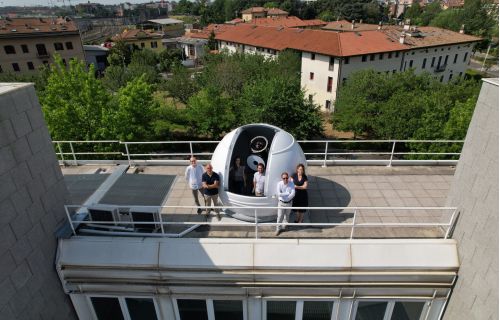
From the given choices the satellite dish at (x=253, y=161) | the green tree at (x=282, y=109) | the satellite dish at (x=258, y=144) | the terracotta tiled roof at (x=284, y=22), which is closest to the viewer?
the satellite dish at (x=253, y=161)

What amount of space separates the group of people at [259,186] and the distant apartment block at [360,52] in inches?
1189

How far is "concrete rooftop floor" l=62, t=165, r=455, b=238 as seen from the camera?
781cm

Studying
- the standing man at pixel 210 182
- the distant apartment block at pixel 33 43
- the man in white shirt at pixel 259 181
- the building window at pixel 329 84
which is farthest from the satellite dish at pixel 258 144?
the distant apartment block at pixel 33 43

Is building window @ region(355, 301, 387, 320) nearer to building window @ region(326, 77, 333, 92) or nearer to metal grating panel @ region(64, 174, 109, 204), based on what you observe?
metal grating panel @ region(64, 174, 109, 204)

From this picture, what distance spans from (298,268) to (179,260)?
102 inches

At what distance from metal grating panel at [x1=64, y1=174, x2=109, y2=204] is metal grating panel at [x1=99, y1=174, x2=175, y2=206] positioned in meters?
0.58

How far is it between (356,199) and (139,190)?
6291mm

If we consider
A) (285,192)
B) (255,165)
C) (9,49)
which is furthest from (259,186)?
(9,49)

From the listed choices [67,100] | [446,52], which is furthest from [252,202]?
[446,52]

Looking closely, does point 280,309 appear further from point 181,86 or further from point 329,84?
point 329,84

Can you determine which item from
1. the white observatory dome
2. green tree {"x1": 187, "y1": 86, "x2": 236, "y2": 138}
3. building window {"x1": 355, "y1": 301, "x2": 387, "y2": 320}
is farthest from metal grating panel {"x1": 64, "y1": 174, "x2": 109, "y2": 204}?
green tree {"x1": 187, "y1": 86, "x2": 236, "y2": 138}

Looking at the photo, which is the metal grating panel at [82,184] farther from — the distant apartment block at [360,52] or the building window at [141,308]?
the distant apartment block at [360,52]

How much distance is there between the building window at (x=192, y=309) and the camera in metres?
7.50

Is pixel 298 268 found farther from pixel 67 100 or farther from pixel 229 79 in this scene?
pixel 229 79
